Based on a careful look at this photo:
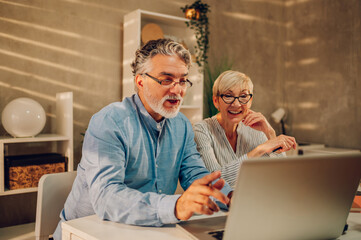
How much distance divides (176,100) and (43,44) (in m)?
1.94

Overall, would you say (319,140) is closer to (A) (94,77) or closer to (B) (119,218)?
(A) (94,77)

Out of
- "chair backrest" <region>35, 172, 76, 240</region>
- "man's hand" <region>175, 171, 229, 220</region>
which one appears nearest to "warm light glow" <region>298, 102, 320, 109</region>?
"chair backrest" <region>35, 172, 76, 240</region>

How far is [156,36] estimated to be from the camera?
10.4 feet

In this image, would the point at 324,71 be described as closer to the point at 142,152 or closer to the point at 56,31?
the point at 56,31

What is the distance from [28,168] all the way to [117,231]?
5.57ft

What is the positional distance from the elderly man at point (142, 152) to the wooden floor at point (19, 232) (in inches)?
54.7

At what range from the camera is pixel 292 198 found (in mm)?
785

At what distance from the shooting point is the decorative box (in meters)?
2.36

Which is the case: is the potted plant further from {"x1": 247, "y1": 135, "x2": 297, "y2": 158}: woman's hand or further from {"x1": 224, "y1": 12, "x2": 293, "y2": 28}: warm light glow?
{"x1": 247, "y1": 135, "x2": 297, "y2": 158}: woman's hand

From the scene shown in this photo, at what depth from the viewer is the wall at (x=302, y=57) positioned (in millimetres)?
3760

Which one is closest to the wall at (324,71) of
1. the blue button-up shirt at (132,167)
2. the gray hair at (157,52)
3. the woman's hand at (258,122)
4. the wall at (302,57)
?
the wall at (302,57)

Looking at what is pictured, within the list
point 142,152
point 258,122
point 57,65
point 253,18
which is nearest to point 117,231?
point 142,152

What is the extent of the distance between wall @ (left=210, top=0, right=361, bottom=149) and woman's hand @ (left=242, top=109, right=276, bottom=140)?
79.6 inches

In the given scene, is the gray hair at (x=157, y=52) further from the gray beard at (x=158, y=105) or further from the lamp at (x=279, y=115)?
the lamp at (x=279, y=115)
